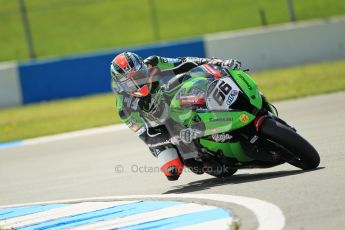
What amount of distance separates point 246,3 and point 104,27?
17.8 ft

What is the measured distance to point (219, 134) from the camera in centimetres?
757

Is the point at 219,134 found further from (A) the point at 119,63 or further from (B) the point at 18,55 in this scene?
(B) the point at 18,55

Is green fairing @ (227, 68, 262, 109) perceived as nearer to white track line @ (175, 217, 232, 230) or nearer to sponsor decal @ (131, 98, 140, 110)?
sponsor decal @ (131, 98, 140, 110)

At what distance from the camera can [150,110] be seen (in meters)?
7.97

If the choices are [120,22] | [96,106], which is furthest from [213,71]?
[120,22]

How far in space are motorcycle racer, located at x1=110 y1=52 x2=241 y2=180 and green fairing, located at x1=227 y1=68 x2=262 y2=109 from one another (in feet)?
0.97

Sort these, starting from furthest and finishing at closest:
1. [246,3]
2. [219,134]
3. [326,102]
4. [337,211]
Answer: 1. [246,3]
2. [326,102]
3. [219,134]
4. [337,211]

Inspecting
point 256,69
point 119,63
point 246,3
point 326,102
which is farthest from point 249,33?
point 119,63

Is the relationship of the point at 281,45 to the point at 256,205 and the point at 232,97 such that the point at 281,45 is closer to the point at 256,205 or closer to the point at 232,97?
the point at 232,97

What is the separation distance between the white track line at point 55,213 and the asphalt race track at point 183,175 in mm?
642

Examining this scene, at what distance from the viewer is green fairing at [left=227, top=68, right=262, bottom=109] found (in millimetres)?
7352

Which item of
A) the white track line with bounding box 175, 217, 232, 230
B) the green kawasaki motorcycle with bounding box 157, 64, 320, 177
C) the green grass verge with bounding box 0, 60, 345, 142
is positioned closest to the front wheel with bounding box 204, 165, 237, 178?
the green kawasaki motorcycle with bounding box 157, 64, 320, 177

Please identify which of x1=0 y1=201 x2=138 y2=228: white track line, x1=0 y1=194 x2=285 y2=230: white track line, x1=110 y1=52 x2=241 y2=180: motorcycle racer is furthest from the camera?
x1=110 y1=52 x2=241 y2=180: motorcycle racer

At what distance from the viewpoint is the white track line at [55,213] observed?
284 inches
